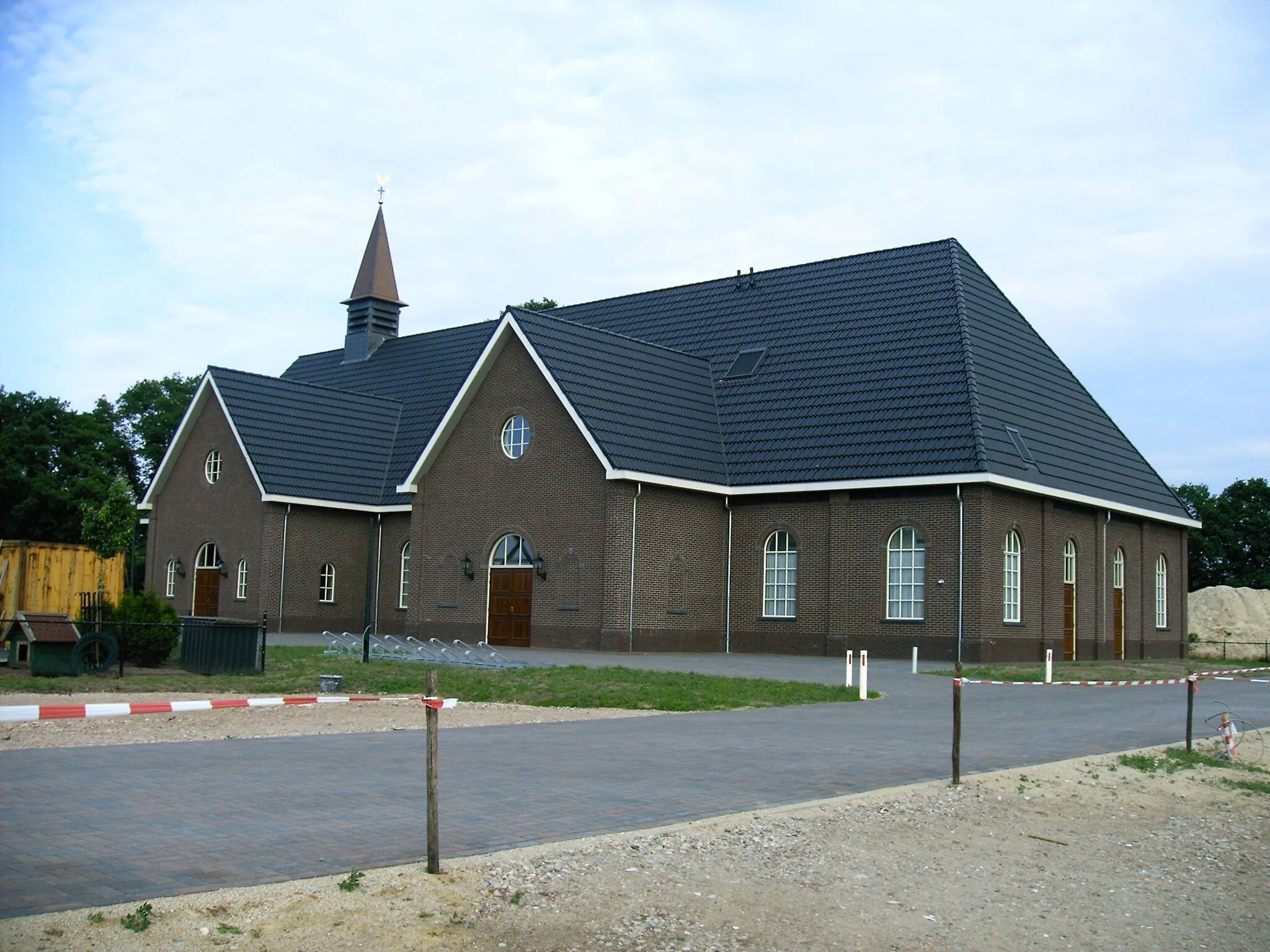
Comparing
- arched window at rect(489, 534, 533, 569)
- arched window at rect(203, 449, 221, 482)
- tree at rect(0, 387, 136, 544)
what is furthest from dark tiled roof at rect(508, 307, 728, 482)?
tree at rect(0, 387, 136, 544)

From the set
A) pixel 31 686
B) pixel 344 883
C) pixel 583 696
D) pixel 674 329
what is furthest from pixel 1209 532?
pixel 344 883

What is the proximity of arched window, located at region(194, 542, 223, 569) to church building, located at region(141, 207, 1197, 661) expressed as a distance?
0.10 metres

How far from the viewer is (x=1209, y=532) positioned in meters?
70.1

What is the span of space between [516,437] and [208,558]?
12.9 metres

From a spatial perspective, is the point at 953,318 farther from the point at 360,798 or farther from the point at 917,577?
the point at 360,798

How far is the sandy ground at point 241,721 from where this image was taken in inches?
557

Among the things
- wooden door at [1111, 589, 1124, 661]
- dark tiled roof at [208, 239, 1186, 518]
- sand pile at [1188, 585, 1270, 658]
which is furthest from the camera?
sand pile at [1188, 585, 1270, 658]

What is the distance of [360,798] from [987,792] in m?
5.31

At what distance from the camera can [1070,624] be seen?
35.2 meters

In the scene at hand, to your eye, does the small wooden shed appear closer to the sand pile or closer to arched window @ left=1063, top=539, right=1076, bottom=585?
arched window @ left=1063, top=539, right=1076, bottom=585

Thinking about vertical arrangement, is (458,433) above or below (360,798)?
above

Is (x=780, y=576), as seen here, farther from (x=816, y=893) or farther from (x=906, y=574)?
(x=816, y=893)

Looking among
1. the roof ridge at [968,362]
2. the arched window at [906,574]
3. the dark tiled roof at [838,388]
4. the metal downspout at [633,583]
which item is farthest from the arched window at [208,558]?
the roof ridge at [968,362]

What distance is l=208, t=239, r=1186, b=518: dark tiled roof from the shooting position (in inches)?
1291
